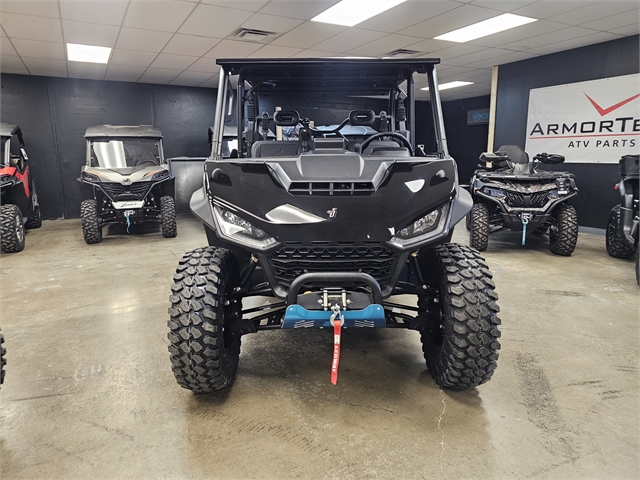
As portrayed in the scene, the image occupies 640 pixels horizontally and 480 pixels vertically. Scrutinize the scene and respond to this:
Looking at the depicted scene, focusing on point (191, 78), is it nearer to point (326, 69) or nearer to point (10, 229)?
point (10, 229)

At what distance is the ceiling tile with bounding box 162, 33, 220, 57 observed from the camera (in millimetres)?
6285

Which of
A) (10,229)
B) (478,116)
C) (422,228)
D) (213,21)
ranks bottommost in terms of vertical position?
(10,229)

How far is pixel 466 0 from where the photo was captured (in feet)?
16.2

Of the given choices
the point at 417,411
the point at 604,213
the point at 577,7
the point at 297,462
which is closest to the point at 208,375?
the point at 297,462

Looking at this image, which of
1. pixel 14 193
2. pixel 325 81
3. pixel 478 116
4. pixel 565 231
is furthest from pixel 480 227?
pixel 478 116

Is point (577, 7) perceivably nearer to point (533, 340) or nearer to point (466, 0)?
point (466, 0)

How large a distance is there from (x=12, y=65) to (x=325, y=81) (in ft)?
25.5

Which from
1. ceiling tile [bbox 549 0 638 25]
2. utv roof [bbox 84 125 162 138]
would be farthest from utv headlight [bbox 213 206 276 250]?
utv roof [bbox 84 125 162 138]

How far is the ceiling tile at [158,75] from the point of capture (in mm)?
8445

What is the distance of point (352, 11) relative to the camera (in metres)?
5.31

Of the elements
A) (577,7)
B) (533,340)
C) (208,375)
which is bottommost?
(533,340)

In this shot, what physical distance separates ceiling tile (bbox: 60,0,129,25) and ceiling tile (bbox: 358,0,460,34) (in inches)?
121

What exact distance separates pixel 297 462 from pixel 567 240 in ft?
15.9

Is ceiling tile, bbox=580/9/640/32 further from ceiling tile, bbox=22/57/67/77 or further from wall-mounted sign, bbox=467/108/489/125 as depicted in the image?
ceiling tile, bbox=22/57/67/77
